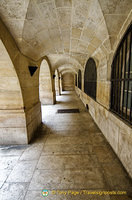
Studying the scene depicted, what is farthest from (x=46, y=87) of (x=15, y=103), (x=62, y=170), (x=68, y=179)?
(x=68, y=179)

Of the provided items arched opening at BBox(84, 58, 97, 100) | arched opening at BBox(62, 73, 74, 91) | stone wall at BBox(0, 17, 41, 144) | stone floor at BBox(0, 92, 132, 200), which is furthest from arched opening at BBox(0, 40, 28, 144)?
arched opening at BBox(62, 73, 74, 91)

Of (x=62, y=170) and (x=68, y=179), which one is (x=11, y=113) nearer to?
(x=62, y=170)

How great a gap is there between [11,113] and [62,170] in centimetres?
205

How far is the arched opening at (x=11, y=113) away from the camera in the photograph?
289cm

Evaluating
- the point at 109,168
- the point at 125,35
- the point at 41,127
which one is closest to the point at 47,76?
the point at 41,127

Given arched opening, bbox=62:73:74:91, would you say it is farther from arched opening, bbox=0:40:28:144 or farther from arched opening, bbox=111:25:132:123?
arched opening, bbox=111:25:132:123

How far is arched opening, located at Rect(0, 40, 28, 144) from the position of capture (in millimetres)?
2891

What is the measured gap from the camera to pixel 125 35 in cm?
222

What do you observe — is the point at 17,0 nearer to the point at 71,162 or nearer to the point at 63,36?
the point at 63,36

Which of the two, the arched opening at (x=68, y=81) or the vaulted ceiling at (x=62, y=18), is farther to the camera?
the arched opening at (x=68, y=81)

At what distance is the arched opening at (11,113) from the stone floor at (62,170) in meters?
0.27

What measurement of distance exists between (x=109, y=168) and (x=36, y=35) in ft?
11.8

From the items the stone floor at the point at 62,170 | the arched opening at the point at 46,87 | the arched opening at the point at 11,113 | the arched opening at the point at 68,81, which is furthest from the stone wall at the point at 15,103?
the arched opening at the point at 68,81

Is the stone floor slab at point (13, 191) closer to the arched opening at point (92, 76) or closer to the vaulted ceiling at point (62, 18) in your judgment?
the vaulted ceiling at point (62, 18)
